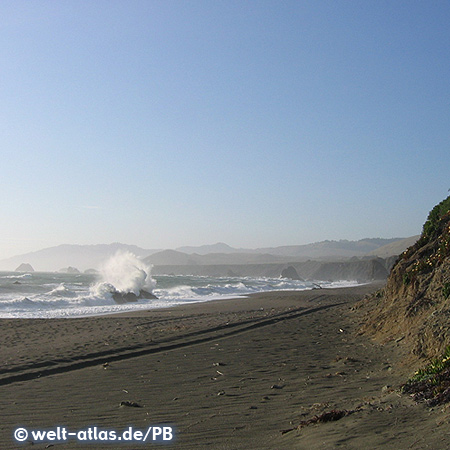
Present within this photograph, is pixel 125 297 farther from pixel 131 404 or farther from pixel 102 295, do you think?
pixel 131 404

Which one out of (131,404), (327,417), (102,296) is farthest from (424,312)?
(102,296)

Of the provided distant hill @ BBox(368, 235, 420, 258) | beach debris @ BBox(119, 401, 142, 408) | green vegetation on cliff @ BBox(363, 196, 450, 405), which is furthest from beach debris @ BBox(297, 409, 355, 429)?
distant hill @ BBox(368, 235, 420, 258)

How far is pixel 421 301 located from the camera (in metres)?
9.92

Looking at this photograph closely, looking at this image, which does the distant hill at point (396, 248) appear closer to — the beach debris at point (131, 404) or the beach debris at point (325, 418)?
the beach debris at point (131, 404)

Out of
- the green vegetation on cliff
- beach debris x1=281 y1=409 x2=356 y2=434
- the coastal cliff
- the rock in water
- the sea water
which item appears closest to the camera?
beach debris x1=281 y1=409 x2=356 y2=434

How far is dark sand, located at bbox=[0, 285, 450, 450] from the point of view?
4711 mm

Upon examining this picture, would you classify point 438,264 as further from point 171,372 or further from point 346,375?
point 171,372

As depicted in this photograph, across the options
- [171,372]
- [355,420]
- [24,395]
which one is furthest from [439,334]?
[24,395]

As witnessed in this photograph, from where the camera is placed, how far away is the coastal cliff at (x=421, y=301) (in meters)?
7.45

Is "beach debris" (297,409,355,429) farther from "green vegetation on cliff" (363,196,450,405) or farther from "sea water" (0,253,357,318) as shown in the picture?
"sea water" (0,253,357,318)

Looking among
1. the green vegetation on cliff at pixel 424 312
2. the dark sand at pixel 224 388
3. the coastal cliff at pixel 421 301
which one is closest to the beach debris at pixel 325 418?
the dark sand at pixel 224 388

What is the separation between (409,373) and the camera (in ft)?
22.6

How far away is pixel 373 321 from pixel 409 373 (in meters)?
4.91

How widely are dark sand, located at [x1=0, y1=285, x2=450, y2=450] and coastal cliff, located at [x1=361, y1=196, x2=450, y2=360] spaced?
508mm
